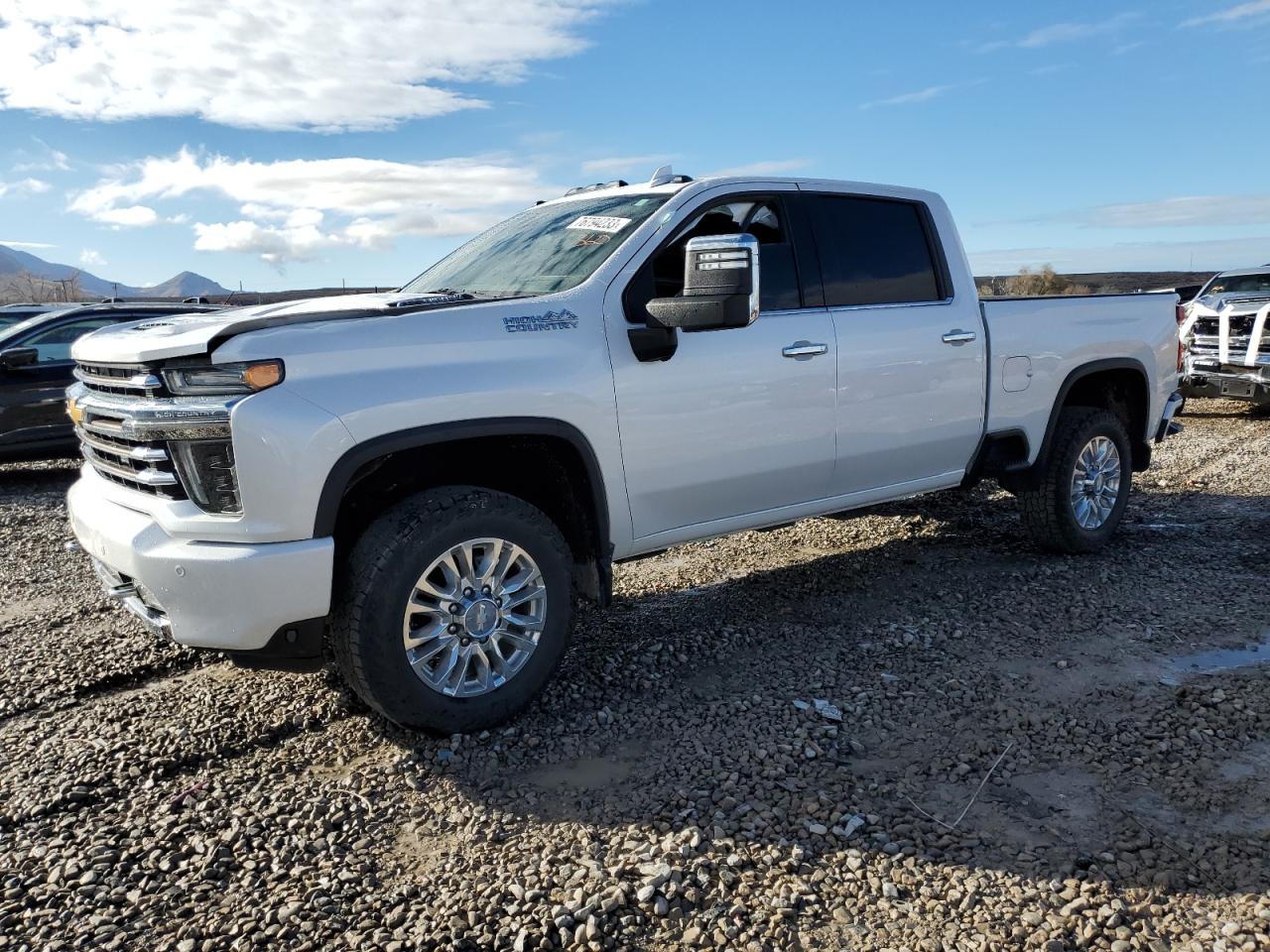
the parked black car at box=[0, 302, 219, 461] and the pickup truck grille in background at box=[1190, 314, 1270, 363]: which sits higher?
the parked black car at box=[0, 302, 219, 461]

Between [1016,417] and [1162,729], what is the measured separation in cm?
224

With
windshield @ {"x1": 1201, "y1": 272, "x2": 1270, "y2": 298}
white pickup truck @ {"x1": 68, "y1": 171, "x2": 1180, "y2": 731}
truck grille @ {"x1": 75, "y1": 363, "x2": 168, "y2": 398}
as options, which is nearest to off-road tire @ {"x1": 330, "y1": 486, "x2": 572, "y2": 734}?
white pickup truck @ {"x1": 68, "y1": 171, "x2": 1180, "y2": 731}

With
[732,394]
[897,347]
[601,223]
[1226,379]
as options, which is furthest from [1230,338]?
[601,223]

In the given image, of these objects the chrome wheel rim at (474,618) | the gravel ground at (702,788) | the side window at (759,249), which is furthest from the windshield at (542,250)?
the gravel ground at (702,788)

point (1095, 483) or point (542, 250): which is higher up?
point (542, 250)

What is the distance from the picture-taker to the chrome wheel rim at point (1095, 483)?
19.2ft

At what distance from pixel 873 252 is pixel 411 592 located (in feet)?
9.74

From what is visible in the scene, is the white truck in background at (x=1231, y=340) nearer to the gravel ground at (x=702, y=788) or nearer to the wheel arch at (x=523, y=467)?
the gravel ground at (x=702, y=788)

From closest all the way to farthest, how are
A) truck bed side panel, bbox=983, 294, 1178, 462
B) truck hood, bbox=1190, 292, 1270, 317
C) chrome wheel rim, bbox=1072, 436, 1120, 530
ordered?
truck bed side panel, bbox=983, 294, 1178, 462
chrome wheel rim, bbox=1072, 436, 1120, 530
truck hood, bbox=1190, 292, 1270, 317

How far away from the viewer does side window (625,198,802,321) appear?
13.8 ft

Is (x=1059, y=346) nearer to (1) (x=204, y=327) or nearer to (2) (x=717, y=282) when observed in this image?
(2) (x=717, y=282)

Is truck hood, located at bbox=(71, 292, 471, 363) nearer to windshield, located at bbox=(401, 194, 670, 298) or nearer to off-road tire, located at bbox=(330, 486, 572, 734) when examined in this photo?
windshield, located at bbox=(401, 194, 670, 298)

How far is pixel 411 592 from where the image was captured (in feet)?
11.1

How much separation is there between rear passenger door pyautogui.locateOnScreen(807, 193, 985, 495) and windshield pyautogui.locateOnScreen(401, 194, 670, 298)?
1.05 m
